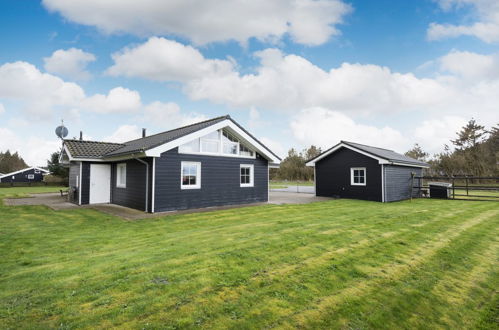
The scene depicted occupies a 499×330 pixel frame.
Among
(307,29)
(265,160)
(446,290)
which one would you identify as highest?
(307,29)

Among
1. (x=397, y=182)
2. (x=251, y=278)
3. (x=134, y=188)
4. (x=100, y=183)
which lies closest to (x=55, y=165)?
(x=100, y=183)

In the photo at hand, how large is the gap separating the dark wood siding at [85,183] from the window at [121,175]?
155 cm

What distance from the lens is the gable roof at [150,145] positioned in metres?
10.4

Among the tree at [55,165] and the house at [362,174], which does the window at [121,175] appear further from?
the tree at [55,165]

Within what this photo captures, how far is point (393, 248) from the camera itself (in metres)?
5.38

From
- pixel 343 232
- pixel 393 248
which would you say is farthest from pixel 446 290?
pixel 343 232

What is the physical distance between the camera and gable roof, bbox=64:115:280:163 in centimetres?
1040

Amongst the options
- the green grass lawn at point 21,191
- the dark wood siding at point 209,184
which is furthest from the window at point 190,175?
the green grass lawn at point 21,191

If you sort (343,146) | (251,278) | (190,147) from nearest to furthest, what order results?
(251,278), (190,147), (343,146)

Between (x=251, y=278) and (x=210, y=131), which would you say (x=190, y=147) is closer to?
(x=210, y=131)

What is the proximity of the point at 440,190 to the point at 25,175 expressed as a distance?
218ft

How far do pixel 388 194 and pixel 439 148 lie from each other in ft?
101

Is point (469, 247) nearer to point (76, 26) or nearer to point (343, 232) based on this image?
point (343, 232)

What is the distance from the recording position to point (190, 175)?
458 inches
